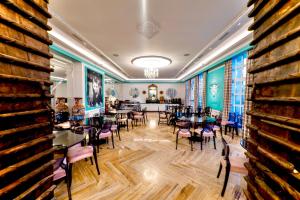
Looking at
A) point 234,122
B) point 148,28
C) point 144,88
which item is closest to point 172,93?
point 144,88

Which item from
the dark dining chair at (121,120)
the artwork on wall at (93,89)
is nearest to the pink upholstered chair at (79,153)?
the dark dining chair at (121,120)

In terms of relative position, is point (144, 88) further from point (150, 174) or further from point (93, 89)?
point (150, 174)

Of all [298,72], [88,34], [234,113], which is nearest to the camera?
[298,72]

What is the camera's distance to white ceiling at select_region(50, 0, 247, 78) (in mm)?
2357

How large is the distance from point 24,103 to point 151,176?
7.43ft

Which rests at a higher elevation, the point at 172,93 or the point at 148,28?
the point at 148,28

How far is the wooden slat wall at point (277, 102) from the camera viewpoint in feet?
1.77

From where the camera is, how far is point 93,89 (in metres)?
5.93

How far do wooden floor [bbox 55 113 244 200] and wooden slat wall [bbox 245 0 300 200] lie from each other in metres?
1.54

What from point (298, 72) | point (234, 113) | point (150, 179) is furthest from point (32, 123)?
point (234, 113)

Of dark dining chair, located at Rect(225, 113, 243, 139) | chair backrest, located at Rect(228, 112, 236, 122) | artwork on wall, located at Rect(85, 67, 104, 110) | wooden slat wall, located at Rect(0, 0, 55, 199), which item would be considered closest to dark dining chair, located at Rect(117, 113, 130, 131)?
artwork on wall, located at Rect(85, 67, 104, 110)

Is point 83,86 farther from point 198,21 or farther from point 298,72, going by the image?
point 298,72

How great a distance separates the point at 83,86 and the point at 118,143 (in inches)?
106

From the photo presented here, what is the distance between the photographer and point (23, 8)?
75 centimetres
